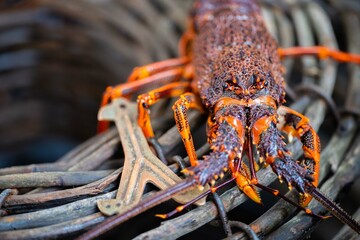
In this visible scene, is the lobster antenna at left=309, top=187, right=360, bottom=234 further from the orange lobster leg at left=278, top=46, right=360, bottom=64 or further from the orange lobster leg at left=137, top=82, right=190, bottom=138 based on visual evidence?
the orange lobster leg at left=278, top=46, right=360, bottom=64

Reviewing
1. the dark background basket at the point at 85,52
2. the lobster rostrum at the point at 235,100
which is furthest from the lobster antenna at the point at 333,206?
the dark background basket at the point at 85,52

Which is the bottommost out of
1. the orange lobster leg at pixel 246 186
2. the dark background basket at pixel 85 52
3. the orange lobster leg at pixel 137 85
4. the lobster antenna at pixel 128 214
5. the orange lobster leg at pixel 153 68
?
the orange lobster leg at pixel 246 186

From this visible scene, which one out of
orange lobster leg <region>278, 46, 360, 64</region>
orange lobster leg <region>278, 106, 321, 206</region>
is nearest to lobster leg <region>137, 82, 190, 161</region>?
orange lobster leg <region>278, 106, 321, 206</region>

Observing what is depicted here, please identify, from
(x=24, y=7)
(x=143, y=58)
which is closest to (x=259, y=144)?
(x=143, y=58)

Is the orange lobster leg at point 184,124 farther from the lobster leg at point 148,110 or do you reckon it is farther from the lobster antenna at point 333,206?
the lobster antenna at point 333,206

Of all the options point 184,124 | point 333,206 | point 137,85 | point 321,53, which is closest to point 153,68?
point 137,85

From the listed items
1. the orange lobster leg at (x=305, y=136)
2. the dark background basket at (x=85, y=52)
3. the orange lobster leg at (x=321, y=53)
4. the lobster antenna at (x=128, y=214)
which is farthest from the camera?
the dark background basket at (x=85, y=52)

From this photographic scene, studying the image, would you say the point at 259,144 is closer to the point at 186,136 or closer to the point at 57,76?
the point at 186,136
